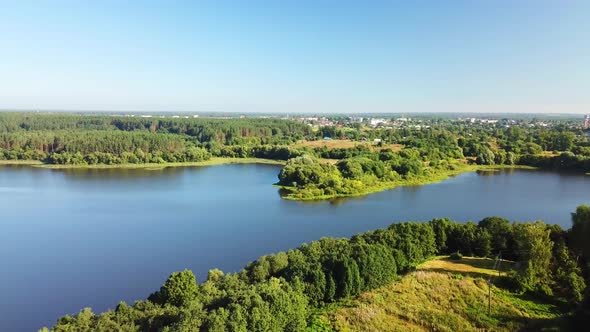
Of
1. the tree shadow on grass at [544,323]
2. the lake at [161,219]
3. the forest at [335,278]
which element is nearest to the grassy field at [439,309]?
the tree shadow on grass at [544,323]

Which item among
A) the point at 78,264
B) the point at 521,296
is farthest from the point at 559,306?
the point at 78,264

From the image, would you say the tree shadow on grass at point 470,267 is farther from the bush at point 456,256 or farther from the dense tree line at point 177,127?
the dense tree line at point 177,127

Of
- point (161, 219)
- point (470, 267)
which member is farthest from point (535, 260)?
point (161, 219)

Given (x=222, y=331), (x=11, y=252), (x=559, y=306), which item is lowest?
(x=11, y=252)

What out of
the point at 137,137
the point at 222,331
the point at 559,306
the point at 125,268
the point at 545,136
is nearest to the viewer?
the point at 222,331

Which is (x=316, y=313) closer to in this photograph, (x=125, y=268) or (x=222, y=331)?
(x=222, y=331)

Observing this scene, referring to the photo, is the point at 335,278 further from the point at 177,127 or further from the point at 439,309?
the point at 177,127

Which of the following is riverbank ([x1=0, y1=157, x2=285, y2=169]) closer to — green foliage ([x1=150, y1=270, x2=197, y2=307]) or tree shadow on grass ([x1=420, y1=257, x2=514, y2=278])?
tree shadow on grass ([x1=420, y1=257, x2=514, y2=278])
